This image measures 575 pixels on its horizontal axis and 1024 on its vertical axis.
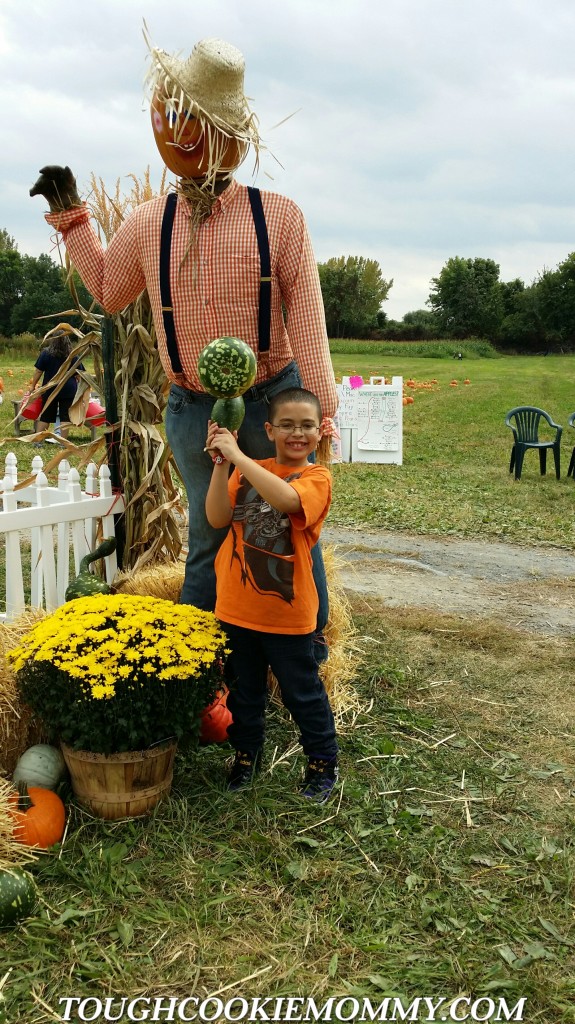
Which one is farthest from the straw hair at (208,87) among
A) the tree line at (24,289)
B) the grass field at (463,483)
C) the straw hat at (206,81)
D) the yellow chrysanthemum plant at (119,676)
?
the tree line at (24,289)

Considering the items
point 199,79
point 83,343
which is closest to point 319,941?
point 199,79

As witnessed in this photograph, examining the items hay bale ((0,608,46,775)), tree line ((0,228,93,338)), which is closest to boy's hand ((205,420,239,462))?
hay bale ((0,608,46,775))

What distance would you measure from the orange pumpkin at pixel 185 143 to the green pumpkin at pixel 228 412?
89cm

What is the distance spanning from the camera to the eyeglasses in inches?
107

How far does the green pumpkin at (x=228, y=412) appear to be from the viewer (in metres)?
2.64

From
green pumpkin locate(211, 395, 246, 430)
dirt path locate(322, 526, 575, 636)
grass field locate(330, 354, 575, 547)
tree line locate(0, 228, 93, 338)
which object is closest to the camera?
green pumpkin locate(211, 395, 246, 430)

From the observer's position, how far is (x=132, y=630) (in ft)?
8.98

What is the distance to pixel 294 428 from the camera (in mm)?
2707

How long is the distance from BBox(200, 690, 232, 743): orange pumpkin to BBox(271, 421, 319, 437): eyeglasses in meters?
1.17

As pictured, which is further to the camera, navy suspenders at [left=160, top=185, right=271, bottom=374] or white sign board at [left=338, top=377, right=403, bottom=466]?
white sign board at [left=338, top=377, right=403, bottom=466]

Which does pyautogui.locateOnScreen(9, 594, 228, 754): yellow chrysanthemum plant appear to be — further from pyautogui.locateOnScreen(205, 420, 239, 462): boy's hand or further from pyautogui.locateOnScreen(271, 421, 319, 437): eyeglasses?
pyautogui.locateOnScreen(271, 421, 319, 437): eyeglasses

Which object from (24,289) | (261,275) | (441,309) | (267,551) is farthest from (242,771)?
(441,309)

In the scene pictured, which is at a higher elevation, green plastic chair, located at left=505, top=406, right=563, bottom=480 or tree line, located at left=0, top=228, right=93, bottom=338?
tree line, located at left=0, top=228, right=93, bottom=338

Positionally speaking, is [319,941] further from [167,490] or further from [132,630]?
[167,490]
